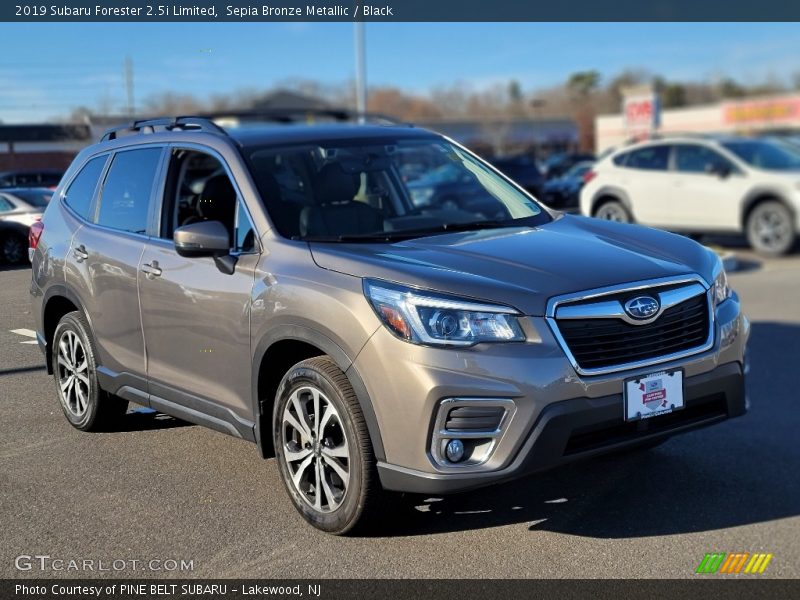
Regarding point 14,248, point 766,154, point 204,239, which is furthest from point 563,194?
point 204,239

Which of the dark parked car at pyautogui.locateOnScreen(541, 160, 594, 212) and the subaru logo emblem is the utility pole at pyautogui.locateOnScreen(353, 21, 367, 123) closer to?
the dark parked car at pyautogui.locateOnScreen(541, 160, 594, 212)

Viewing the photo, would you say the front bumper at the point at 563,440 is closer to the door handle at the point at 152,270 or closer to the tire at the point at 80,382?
the door handle at the point at 152,270

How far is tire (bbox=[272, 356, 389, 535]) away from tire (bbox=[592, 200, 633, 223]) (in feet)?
41.1

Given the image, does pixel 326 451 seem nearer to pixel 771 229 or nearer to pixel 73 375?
pixel 73 375

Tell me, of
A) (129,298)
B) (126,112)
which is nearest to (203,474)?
(129,298)

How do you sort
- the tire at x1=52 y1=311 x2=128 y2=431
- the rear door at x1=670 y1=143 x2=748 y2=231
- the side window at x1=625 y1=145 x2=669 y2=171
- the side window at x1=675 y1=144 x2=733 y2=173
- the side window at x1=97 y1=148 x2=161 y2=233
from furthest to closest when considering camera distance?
the side window at x1=625 y1=145 x2=669 y2=171, the side window at x1=675 y1=144 x2=733 y2=173, the rear door at x1=670 y1=143 x2=748 y2=231, the tire at x1=52 y1=311 x2=128 y2=431, the side window at x1=97 y1=148 x2=161 y2=233

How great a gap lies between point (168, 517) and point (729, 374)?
267cm

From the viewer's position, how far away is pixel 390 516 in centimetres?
416

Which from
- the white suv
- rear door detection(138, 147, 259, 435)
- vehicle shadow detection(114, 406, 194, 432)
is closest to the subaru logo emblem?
rear door detection(138, 147, 259, 435)

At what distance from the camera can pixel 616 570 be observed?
3.89 m

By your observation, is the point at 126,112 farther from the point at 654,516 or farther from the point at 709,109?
the point at 709,109

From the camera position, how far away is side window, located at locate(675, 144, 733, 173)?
15.1 metres

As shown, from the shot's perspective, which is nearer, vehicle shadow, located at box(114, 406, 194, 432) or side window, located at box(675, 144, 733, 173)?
vehicle shadow, located at box(114, 406, 194, 432)
